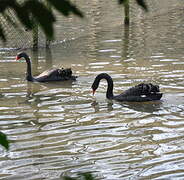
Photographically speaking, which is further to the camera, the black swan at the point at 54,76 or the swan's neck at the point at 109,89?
the black swan at the point at 54,76

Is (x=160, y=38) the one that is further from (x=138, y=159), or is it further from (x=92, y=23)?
(x=138, y=159)

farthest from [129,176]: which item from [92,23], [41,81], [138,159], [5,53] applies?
[92,23]

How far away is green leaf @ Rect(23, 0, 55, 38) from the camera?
1623 mm

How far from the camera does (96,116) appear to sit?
8.39 meters

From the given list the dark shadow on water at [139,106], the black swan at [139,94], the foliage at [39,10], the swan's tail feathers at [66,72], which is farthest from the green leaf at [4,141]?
the swan's tail feathers at [66,72]

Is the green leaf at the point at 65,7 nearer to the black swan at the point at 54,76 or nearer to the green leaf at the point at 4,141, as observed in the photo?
the green leaf at the point at 4,141

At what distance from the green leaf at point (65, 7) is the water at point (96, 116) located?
919 millimetres

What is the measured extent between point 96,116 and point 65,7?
22.2 ft

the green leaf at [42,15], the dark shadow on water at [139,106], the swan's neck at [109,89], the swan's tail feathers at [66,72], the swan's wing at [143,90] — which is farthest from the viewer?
the swan's tail feathers at [66,72]

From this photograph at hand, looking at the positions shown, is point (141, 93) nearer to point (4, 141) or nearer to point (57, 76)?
point (57, 76)

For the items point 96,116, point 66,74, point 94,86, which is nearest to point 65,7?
point 96,116

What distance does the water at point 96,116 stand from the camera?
6.06m

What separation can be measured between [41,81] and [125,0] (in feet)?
30.6

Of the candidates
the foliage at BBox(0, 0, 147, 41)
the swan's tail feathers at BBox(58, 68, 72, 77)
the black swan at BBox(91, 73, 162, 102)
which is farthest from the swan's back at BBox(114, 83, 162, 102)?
the foliage at BBox(0, 0, 147, 41)
